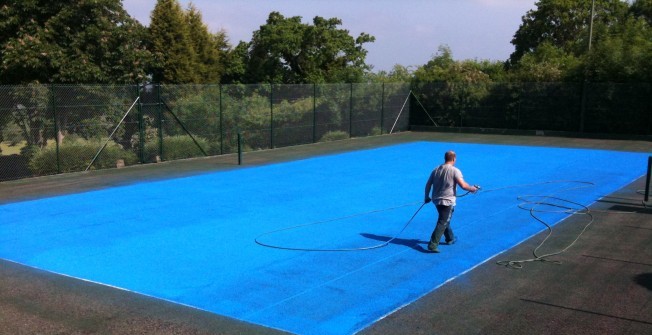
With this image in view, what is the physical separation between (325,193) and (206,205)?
3.18 m

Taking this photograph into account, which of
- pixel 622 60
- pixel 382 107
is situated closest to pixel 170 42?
pixel 382 107

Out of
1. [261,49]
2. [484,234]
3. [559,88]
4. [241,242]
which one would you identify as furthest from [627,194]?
[261,49]

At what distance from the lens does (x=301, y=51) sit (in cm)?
3891

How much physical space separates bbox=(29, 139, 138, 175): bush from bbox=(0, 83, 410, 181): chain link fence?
1.2 inches

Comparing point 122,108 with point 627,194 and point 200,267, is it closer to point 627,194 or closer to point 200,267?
point 200,267

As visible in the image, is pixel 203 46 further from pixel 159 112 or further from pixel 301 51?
pixel 159 112

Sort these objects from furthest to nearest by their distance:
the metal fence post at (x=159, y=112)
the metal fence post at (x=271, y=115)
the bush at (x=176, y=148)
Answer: the metal fence post at (x=271, y=115), the bush at (x=176, y=148), the metal fence post at (x=159, y=112)

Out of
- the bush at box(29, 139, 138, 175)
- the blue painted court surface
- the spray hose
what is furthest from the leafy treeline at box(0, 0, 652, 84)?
the spray hose

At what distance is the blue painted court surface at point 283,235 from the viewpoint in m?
7.28

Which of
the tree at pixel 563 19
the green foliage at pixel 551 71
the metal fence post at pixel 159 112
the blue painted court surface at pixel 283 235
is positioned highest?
the tree at pixel 563 19

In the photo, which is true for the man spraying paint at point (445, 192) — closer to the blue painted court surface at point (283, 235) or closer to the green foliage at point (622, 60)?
the blue painted court surface at point (283, 235)

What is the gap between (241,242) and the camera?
9898mm

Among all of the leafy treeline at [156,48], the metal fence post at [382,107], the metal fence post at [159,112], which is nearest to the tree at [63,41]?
the leafy treeline at [156,48]

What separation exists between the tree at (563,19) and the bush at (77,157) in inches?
1686
